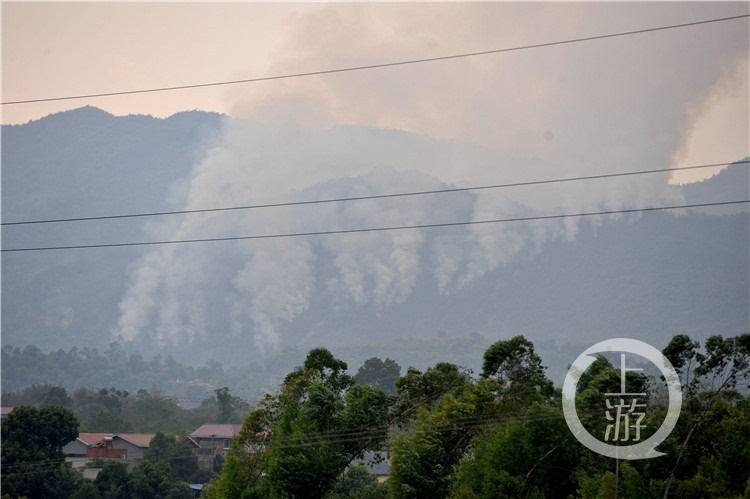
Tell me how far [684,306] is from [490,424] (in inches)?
7187

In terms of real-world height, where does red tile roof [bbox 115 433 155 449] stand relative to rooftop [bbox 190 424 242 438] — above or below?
below

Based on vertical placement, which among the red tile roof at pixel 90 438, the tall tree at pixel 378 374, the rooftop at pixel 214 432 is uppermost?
the tall tree at pixel 378 374

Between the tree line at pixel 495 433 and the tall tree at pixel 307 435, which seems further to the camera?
the tall tree at pixel 307 435

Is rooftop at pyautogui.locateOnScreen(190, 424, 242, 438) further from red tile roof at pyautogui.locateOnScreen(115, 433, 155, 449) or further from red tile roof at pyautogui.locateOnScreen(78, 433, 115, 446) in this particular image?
red tile roof at pyautogui.locateOnScreen(78, 433, 115, 446)

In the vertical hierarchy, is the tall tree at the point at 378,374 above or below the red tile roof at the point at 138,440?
above

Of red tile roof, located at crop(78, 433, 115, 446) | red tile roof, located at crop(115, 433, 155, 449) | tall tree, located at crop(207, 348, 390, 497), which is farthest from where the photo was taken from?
red tile roof, located at crop(115, 433, 155, 449)

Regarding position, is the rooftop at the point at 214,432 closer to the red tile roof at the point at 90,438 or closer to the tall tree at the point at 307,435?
the red tile roof at the point at 90,438

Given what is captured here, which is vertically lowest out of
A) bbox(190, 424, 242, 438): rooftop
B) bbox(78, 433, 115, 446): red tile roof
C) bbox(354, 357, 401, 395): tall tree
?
bbox(78, 433, 115, 446): red tile roof

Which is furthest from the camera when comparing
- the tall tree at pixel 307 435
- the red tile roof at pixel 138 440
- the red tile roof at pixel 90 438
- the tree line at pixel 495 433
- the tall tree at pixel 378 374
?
the tall tree at pixel 378 374

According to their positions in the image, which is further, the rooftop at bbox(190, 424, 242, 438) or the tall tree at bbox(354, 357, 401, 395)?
the tall tree at bbox(354, 357, 401, 395)

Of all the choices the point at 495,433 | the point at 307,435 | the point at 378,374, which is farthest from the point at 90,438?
the point at 495,433

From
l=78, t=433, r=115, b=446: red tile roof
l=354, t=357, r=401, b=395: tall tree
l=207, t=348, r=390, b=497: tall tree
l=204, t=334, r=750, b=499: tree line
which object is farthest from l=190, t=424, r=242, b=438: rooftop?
l=204, t=334, r=750, b=499: tree line

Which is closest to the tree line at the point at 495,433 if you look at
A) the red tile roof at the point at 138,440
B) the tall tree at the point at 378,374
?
the red tile roof at the point at 138,440

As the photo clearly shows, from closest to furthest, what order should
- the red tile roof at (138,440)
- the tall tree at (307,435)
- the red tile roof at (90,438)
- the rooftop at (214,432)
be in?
the tall tree at (307,435) < the red tile roof at (90,438) < the red tile roof at (138,440) < the rooftop at (214,432)
